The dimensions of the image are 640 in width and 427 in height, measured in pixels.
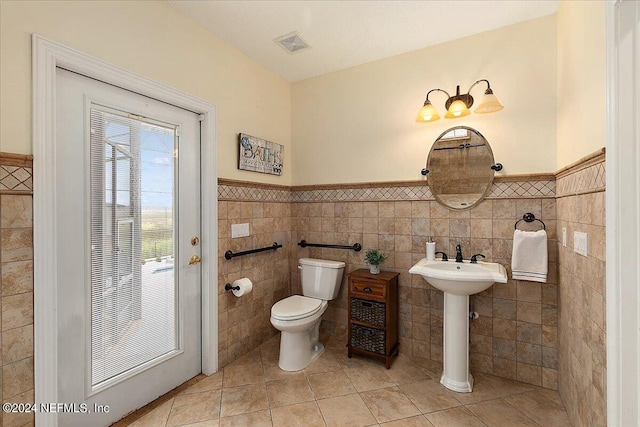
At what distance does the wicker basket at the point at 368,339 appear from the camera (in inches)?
89.3

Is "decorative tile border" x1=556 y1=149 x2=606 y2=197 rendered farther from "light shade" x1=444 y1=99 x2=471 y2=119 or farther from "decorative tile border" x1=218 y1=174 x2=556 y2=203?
A: "light shade" x1=444 y1=99 x2=471 y2=119

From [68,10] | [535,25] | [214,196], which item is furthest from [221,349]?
[535,25]

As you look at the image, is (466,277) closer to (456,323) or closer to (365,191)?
(456,323)

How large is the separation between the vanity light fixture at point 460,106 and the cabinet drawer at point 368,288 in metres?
1.37

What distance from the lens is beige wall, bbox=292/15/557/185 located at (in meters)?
2.00

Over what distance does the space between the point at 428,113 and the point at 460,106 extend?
0.22 meters

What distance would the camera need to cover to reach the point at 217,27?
2094mm

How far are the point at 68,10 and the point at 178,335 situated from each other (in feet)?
6.53

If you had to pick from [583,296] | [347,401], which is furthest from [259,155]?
[583,296]

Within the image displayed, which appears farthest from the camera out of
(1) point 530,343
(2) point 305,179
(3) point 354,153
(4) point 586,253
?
(2) point 305,179

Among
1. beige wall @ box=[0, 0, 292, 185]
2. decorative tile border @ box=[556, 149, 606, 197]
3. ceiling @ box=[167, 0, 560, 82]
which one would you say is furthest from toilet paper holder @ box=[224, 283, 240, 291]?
decorative tile border @ box=[556, 149, 606, 197]

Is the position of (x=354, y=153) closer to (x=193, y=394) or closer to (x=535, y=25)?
(x=535, y=25)

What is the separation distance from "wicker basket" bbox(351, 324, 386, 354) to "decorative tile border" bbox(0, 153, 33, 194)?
7.26 ft

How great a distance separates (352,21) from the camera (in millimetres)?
2027
